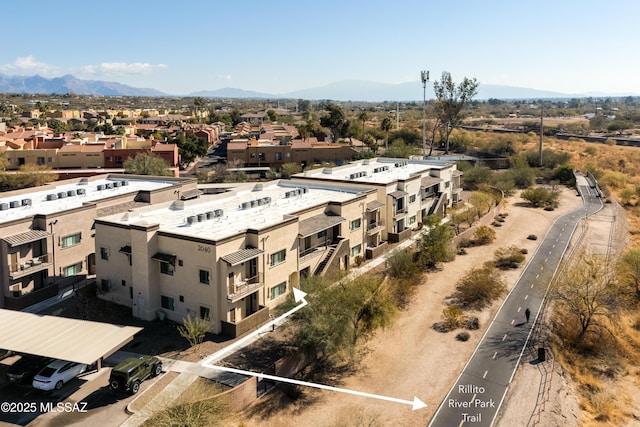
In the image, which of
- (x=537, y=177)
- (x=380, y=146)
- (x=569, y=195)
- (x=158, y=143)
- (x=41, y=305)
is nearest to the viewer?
(x=41, y=305)

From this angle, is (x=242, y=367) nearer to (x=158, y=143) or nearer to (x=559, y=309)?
(x=559, y=309)

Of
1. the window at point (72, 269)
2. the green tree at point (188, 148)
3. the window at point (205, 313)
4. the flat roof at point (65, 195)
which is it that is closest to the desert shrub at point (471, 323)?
the window at point (205, 313)

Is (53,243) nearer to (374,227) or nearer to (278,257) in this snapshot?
(278,257)

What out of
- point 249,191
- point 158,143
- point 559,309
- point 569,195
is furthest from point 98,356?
point 569,195

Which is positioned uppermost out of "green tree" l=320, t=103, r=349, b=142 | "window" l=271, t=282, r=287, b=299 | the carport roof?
"green tree" l=320, t=103, r=349, b=142

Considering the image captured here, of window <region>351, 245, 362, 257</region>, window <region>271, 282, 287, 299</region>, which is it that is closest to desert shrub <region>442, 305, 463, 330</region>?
window <region>351, 245, 362, 257</region>

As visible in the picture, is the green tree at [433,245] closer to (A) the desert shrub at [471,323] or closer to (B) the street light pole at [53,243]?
(A) the desert shrub at [471,323]
